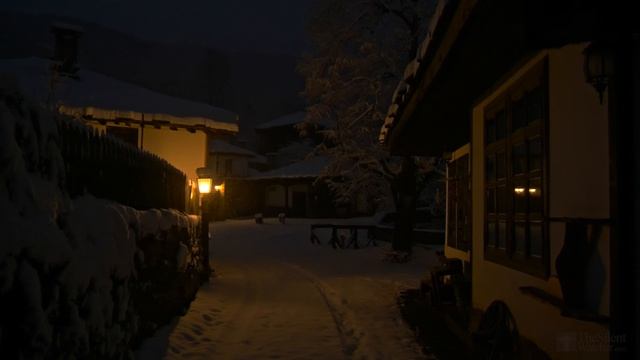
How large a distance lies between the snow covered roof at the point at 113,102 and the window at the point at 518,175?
40.3 feet

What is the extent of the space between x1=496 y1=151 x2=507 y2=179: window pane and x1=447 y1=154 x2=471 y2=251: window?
3027 millimetres

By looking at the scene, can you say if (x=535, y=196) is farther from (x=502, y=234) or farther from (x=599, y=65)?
(x=599, y=65)

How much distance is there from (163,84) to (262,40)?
74717mm

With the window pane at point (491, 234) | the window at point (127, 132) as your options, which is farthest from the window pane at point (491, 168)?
the window at point (127, 132)

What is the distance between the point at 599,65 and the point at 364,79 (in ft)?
53.1

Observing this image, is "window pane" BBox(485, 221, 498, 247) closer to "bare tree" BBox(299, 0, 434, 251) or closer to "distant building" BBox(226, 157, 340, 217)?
"bare tree" BBox(299, 0, 434, 251)

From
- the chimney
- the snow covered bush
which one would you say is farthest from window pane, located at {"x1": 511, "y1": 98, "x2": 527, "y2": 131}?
the chimney

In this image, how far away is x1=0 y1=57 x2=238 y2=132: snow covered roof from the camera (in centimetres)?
1597

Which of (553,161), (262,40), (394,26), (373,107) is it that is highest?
(262,40)

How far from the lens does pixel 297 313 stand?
31.4 ft

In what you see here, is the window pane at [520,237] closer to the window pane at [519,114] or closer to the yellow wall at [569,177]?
the yellow wall at [569,177]

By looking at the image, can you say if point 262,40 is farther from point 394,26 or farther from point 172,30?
point 394,26

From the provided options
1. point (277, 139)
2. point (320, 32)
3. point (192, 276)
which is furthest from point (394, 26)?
point (277, 139)

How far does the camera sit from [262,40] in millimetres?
178250
